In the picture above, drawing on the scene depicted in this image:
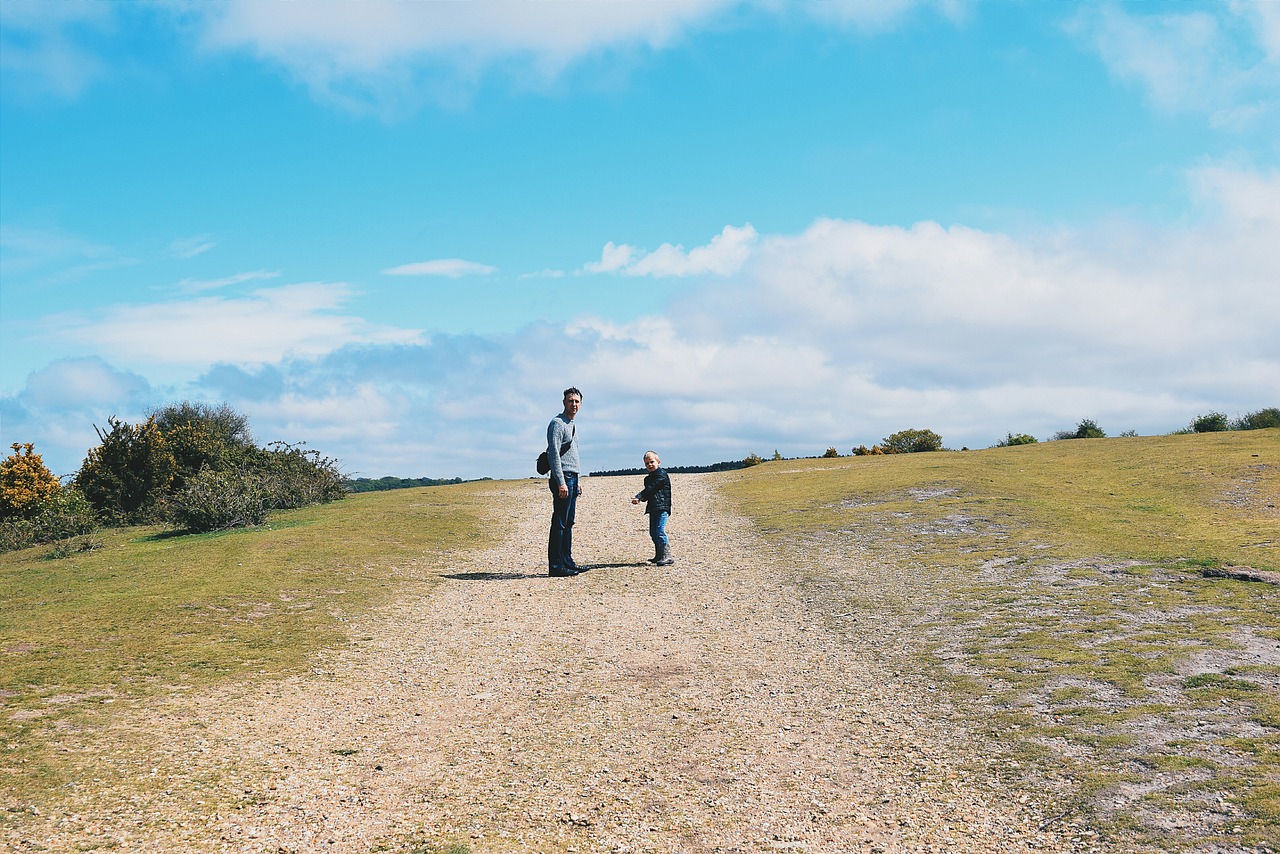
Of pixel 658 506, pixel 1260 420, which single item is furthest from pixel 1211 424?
pixel 658 506

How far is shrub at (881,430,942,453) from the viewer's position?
4300cm


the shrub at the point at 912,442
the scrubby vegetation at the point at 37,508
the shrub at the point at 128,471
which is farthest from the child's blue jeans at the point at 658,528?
the shrub at the point at 912,442

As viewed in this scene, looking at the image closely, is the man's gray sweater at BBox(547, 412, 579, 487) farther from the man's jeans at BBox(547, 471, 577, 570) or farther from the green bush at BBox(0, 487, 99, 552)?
the green bush at BBox(0, 487, 99, 552)

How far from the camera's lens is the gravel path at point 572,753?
5914 millimetres

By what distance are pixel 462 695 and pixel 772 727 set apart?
3.45 meters

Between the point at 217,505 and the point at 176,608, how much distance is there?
1003cm

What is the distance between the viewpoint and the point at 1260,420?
38.3 metres

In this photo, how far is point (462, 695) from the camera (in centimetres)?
914

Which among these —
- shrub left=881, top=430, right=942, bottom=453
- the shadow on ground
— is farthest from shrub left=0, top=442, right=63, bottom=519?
shrub left=881, top=430, right=942, bottom=453

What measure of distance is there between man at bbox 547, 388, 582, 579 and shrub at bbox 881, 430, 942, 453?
101 feet

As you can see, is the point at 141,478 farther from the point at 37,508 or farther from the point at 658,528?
the point at 658,528

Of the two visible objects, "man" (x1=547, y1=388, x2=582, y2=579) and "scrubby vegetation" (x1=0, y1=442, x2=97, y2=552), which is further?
"scrubby vegetation" (x1=0, y1=442, x2=97, y2=552)

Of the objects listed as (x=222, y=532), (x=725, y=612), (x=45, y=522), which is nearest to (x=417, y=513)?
(x=222, y=532)

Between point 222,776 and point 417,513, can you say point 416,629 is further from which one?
point 417,513
